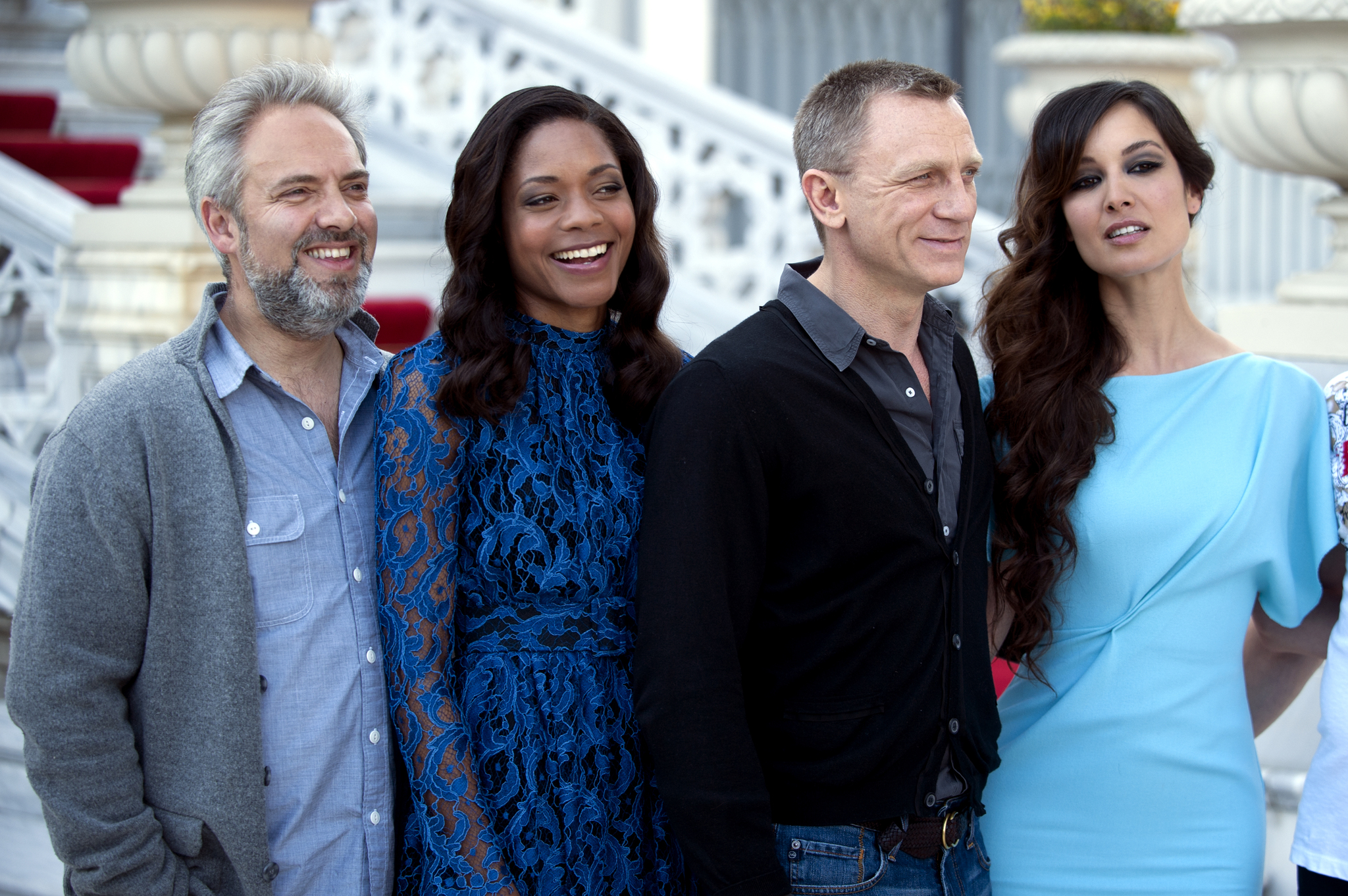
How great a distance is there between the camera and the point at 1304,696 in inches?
130

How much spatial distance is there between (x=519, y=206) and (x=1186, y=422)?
47.6 inches

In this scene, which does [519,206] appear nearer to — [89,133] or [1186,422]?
[1186,422]

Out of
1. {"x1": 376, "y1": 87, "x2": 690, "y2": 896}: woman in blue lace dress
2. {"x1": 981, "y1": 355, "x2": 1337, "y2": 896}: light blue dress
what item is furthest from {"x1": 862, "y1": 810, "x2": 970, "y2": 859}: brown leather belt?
{"x1": 376, "y1": 87, "x2": 690, "y2": 896}: woman in blue lace dress

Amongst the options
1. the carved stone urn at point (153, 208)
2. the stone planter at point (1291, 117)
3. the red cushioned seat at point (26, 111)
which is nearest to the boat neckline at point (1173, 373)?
the stone planter at point (1291, 117)

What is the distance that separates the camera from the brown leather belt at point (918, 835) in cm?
205

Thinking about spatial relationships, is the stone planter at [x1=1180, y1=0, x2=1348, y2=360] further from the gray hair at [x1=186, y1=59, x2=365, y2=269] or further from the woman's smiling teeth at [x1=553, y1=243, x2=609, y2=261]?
the gray hair at [x1=186, y1=59, x2=365, y2=269]

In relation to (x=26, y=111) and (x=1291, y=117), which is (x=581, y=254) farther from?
(x=26, y=111)

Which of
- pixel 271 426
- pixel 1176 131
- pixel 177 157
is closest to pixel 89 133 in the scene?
pixel 177 157

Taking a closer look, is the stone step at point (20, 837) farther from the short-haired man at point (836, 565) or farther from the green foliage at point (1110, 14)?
the green foliage at point (1110, 14)

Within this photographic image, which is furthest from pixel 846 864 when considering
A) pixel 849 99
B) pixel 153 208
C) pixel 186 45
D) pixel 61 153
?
pixel 61 153

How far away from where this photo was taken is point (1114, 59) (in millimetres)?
6734

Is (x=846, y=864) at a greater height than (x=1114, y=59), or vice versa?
(x=1114, y=59)

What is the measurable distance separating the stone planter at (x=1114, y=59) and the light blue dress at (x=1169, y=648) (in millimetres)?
4633

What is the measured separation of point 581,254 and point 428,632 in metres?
0.66
